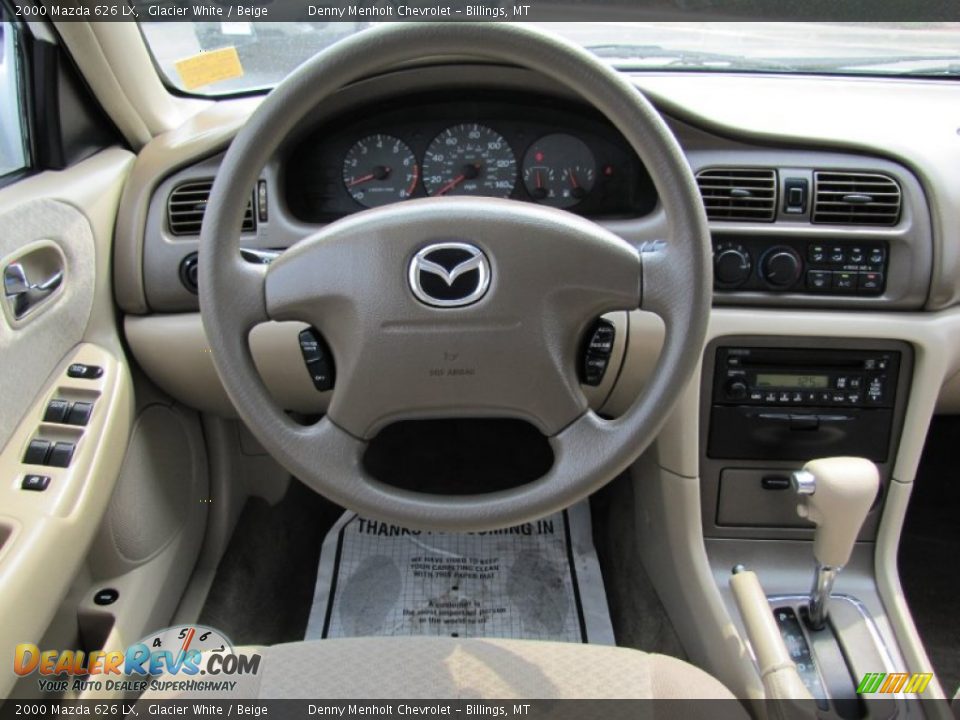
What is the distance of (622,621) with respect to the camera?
→ 1608 millimetres

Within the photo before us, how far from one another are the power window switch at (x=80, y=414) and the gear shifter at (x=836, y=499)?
3.46ft

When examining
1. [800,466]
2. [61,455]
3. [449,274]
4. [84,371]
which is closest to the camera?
[449,274]

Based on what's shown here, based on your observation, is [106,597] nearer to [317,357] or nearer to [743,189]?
[317,357]

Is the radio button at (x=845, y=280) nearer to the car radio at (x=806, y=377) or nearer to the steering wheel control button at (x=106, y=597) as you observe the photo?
the car radio at (x=806, y=377)

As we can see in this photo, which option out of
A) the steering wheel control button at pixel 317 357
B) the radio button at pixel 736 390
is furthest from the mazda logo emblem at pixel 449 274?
the radio button at pixel 736 390

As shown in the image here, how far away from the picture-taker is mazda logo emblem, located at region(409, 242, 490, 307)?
3.00 ft

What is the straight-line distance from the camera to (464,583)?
65.5 inches

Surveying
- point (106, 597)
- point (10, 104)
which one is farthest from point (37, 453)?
point (10, 104)

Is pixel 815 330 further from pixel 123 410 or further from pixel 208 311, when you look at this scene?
pixel 123 410

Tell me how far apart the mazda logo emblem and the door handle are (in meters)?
0.59

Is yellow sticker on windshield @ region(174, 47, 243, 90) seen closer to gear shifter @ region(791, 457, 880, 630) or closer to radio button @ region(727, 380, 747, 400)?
radio button @ region(727, 380, 747, 400)

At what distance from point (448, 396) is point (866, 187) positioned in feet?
2.64

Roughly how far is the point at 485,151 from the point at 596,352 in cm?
48

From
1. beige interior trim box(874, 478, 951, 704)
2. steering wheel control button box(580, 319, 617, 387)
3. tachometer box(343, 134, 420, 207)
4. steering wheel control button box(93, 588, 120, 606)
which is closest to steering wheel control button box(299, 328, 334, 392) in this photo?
steering wheel control button box(580, 319, 617, 387)
